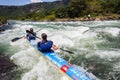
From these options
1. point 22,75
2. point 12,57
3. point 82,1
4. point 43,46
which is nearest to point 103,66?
point 43,46

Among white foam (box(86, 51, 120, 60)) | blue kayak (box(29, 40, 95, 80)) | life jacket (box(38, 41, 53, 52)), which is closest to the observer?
blue kayak (box(29, 40, 95, 80))

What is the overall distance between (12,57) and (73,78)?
6416mm

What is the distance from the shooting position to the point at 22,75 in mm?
9398

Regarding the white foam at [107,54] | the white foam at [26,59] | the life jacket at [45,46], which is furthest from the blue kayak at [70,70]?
the white foam at [107,54]

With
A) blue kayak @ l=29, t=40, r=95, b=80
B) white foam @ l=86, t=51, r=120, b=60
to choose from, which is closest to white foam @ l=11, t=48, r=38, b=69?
blue kayak @ l=29, t=40, r=95, b=80

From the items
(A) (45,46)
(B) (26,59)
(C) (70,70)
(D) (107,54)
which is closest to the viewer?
(C) (70,70)

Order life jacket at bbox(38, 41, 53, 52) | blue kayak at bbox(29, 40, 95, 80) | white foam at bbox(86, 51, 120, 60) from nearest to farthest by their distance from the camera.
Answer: blue kayak at bbox(29, 40, 95, 80), life jacket at bbox(38, 41, 53, 52), white foam at bbox(86, 51, 120, 60)

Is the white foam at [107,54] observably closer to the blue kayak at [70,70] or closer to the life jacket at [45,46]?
the life jacket at [45,46]

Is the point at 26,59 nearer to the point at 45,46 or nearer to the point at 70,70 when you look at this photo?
the point at 45,46

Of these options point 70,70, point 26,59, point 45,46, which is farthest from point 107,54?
point 26,59

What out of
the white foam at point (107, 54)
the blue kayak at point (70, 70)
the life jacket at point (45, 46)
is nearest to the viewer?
the blue kayak at point (70, 70)

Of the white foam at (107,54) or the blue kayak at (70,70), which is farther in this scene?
the white foam at (107,54)

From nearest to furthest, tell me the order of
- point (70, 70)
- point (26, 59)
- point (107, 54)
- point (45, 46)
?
point (70, 70)
point (45, 46)
point (107, 54)
point (26, 59)

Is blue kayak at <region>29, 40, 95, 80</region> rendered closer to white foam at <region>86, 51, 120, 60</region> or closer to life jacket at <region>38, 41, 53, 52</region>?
life jacket at <region>38, 41, 53, 52</region>
